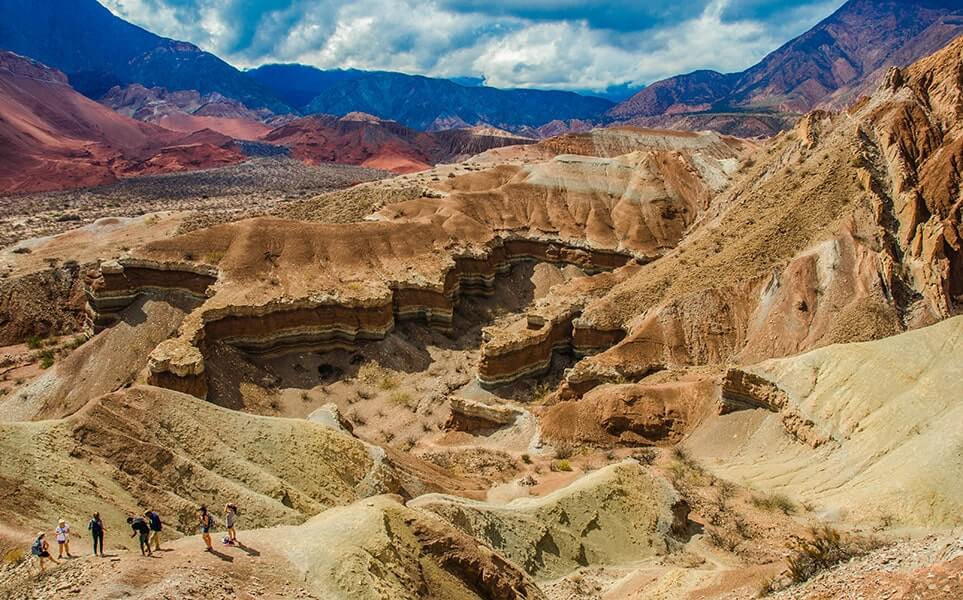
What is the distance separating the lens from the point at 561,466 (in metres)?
21.6

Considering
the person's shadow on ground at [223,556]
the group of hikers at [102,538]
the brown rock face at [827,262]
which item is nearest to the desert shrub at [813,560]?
the person's shadow on ground at [223,556]

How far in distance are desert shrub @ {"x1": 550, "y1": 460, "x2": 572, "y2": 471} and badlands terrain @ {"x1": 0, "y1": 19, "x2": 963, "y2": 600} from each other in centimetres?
74

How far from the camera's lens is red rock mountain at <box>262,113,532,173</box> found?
155m

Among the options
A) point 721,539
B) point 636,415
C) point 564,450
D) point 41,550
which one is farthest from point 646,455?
point 41,550

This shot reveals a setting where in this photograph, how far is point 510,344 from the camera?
3112cm

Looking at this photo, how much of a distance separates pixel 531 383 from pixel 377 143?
13976 centimetres

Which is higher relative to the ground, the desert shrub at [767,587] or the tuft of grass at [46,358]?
the tuft of grass at [46,358]

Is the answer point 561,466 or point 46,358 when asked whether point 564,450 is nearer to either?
point 561,466

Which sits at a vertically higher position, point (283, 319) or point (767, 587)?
point (283, 319)

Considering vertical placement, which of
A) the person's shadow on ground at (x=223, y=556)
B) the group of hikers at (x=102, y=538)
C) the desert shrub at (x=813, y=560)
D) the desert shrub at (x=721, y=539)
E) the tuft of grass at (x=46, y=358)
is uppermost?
the group of hikers at (x=102, y=538)

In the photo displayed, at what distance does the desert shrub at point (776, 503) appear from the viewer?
16672 mm

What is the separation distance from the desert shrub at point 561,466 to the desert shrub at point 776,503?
6115 mm

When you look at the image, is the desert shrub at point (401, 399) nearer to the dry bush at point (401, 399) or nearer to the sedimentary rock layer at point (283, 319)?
the dry bush at point (401, 399)

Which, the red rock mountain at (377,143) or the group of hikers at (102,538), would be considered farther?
the red rock mountain at (377,143)
